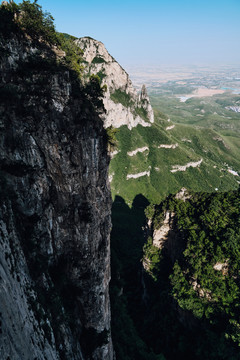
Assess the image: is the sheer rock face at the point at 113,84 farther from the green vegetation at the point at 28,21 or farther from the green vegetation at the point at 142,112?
the green vegetation at the point at 28,21

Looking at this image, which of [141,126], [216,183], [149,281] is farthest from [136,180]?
[149,281]

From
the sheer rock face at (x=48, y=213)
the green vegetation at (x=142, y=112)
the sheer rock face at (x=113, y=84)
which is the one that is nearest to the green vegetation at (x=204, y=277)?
the sheer rock face at (x=48, y=213)

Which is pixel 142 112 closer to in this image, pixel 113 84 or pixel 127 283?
pixel 113 84

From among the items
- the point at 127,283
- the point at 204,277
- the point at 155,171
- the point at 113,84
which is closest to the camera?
the point at 204,277

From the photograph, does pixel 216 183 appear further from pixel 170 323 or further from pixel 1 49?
pixel 1 49

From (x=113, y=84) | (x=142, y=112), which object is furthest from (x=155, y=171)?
(x=113, y=84)

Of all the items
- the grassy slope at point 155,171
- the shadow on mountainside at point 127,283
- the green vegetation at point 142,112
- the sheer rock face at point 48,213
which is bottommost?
the shadow on mountainside at point 127,283

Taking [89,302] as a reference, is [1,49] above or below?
above
